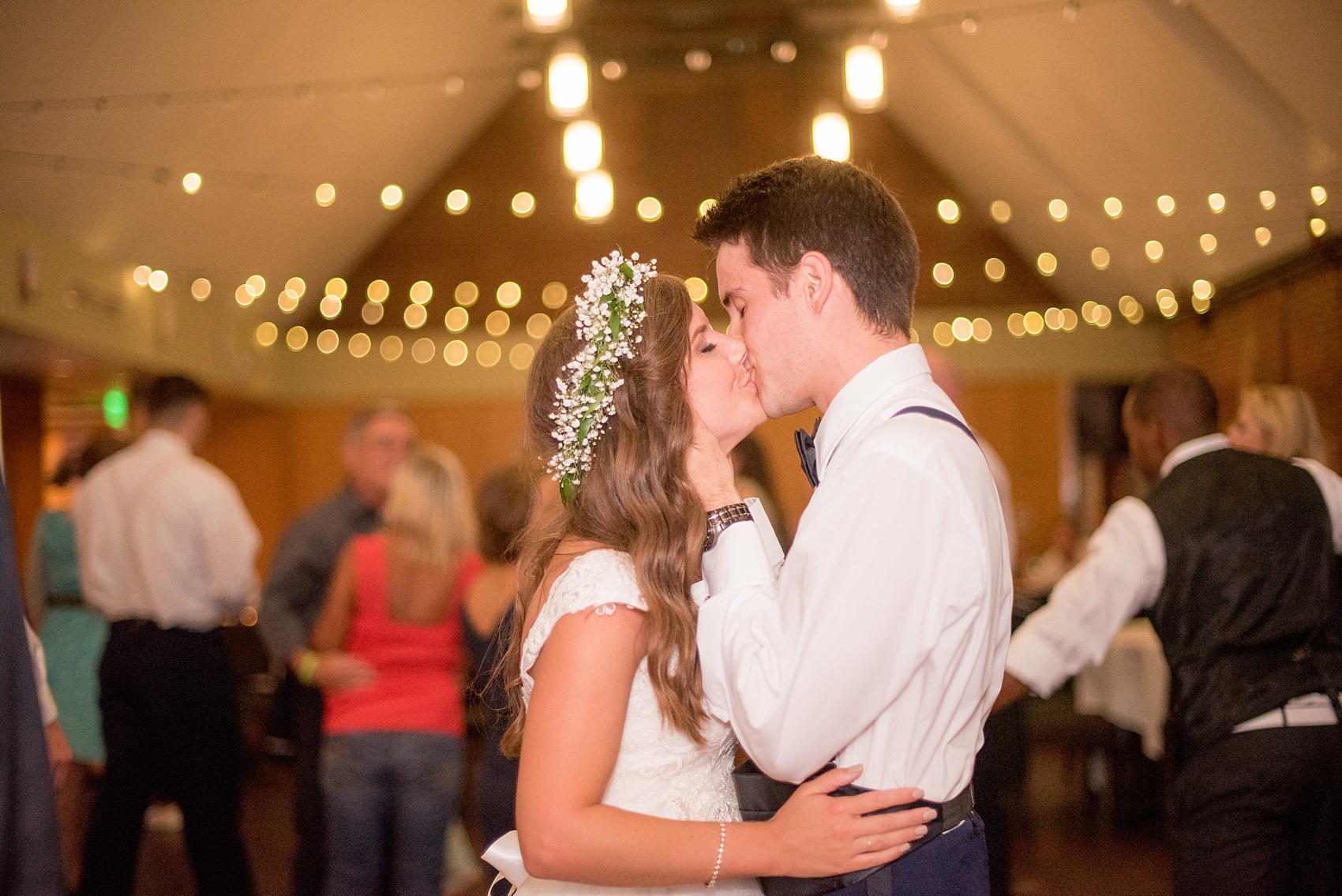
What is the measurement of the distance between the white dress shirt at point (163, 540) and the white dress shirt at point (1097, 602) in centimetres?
243

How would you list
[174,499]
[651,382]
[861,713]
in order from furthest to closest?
[174,499]
[651,382]
[861,713]

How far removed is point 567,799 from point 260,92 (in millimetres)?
5797

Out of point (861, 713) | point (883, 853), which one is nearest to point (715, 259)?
point (861, 713)

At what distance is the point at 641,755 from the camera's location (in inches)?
63.4

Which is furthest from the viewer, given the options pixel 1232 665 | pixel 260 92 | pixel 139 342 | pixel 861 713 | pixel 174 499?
pixel 139 342

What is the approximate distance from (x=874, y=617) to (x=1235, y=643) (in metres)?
1.52

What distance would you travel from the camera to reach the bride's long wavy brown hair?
1544 millimetres

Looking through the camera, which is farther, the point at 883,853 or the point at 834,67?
the point at 834,67

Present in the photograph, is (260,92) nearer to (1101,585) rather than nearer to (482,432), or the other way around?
(482,432)

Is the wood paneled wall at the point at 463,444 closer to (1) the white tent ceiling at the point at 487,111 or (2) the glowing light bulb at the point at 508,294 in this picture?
(2) the glowing light bulb at the point at 508,294

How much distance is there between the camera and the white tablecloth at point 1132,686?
197 inches

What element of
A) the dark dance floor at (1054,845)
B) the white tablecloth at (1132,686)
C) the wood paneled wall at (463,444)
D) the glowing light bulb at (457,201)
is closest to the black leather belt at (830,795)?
the dark dance floor at (1054,845)

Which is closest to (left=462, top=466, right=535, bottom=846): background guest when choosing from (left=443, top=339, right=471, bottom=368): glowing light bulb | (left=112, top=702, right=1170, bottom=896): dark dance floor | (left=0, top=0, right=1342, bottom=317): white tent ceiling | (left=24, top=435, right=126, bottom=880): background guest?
(left=112, top=702, right=1170, bottom=896): dark dance floor

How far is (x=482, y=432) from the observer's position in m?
10.2
